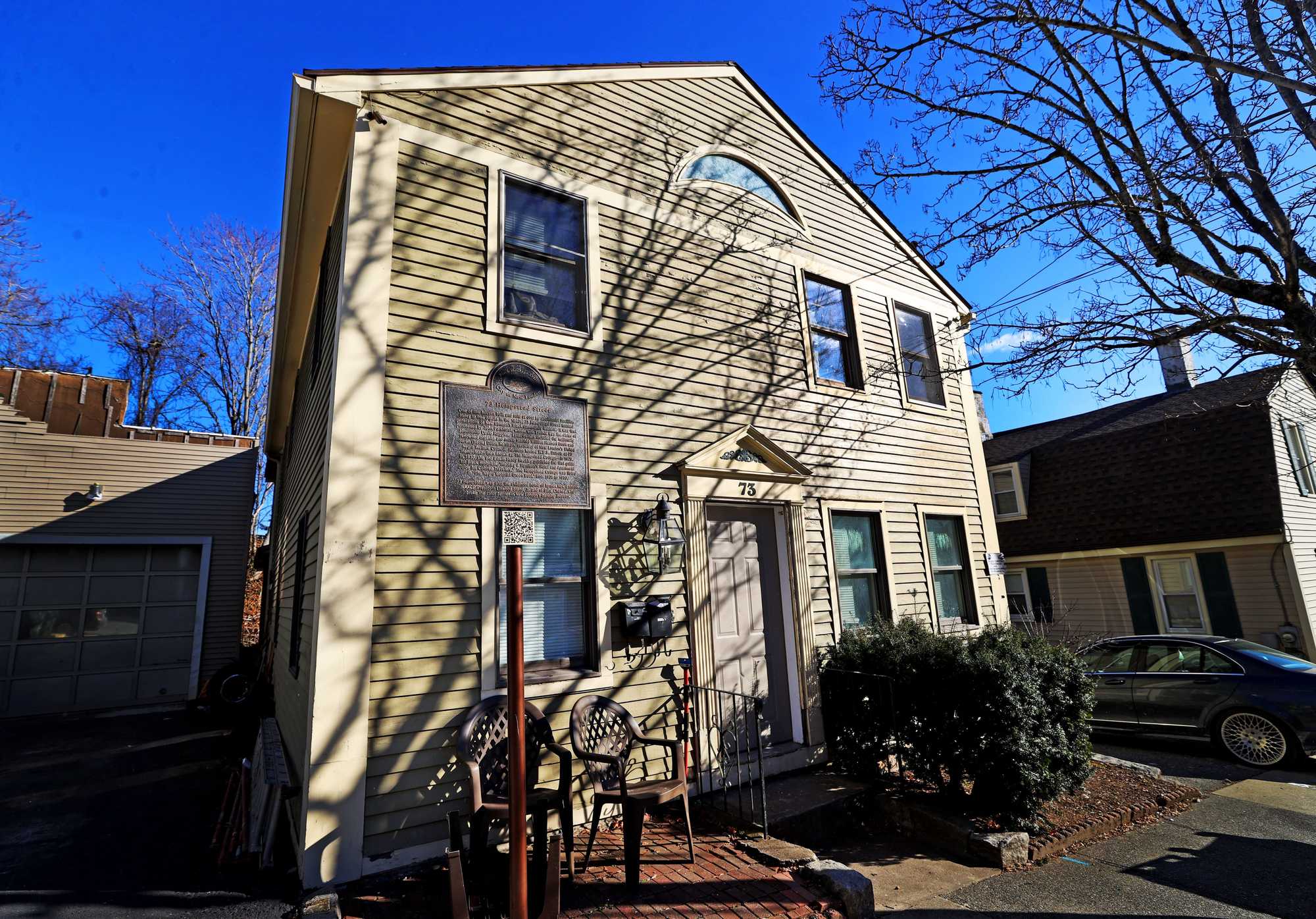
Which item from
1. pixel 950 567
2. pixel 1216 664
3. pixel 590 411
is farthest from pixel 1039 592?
pixel 590 411

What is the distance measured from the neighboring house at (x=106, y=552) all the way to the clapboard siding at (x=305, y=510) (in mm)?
4964

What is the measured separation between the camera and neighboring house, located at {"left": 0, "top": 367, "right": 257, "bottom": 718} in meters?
11.3

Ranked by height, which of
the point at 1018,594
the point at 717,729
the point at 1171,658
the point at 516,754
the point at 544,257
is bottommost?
the point at 717,729

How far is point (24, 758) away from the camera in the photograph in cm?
810

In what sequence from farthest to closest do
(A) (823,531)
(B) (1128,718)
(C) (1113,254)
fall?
(B) (1128,718) → (A) (823,531) → (C) (1113,254)

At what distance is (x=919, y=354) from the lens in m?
9.14

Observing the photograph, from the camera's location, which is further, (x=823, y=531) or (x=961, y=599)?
(x=961, y=599)

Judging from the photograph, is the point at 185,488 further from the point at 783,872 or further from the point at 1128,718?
the point at 1128,718

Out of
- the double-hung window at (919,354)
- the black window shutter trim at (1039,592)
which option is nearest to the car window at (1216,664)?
the double-hung window at (919,354)

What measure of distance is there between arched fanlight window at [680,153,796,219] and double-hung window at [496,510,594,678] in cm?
428

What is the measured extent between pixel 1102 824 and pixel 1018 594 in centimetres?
1266

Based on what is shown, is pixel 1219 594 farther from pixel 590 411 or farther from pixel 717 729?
pixel 590 411

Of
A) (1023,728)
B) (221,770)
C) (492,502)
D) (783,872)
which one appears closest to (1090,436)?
(1023,728)

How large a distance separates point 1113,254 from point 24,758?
13450 mm
